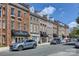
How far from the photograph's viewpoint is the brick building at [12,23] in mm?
20188

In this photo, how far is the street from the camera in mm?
20000

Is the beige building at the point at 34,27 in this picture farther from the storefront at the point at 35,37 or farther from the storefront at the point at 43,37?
the storefront at the point at 43,37

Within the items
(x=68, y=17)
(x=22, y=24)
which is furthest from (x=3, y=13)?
(x=68, y=17)

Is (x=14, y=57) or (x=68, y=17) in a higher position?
(x=68, y=17)

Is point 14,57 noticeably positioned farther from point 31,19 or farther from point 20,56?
point 31,19

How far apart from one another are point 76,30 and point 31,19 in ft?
5.23

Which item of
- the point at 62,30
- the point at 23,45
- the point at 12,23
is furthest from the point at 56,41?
the point at 12,23

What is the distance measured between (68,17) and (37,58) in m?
1.75

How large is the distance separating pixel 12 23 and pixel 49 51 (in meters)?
1.58

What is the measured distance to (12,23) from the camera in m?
20.3

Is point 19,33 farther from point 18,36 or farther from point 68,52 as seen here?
point 68,52

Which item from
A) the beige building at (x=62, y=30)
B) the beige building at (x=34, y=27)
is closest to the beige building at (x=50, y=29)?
the beige building at (x=62, y=30)

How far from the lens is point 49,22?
20.8 m

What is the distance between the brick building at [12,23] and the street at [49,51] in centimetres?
46
